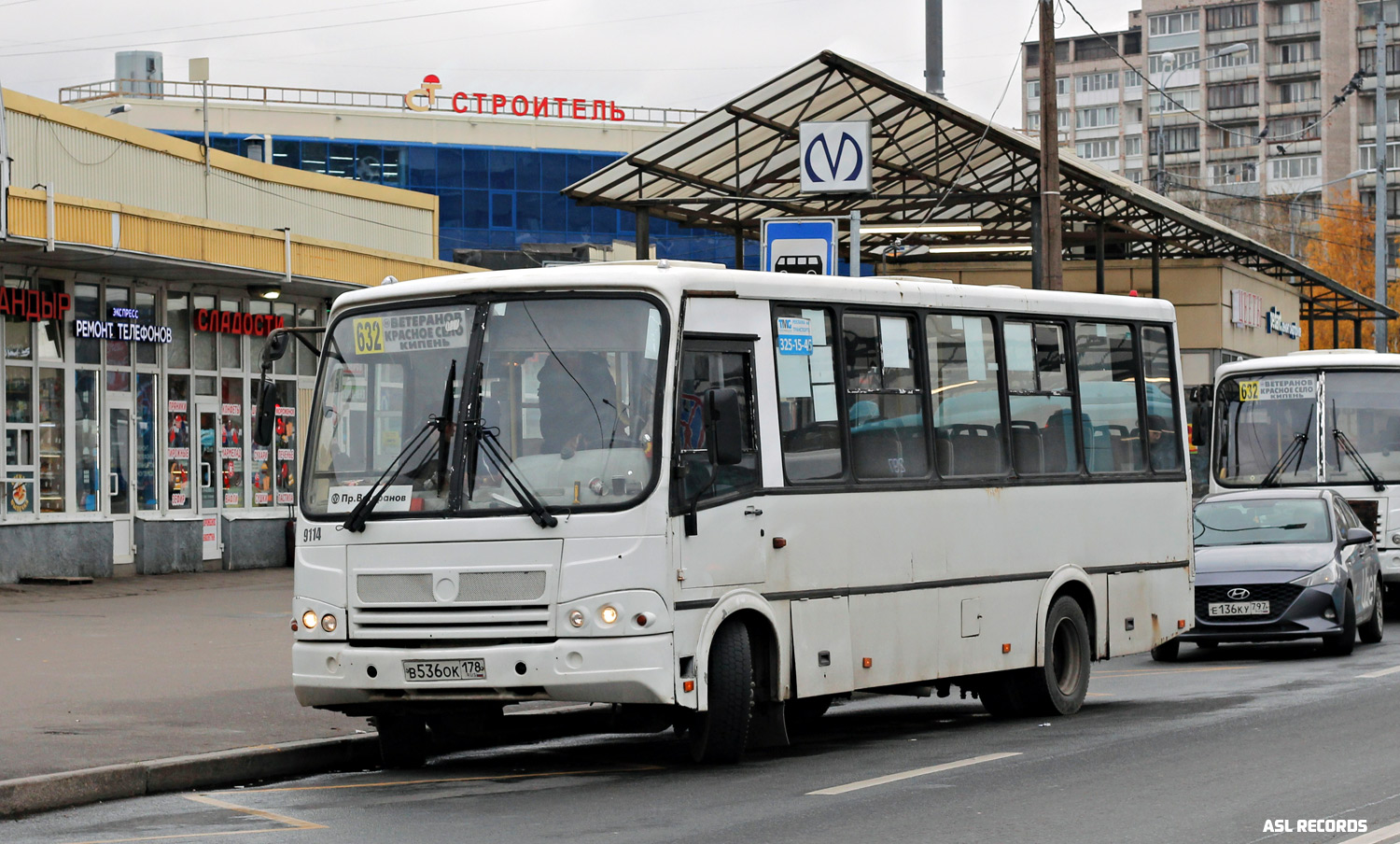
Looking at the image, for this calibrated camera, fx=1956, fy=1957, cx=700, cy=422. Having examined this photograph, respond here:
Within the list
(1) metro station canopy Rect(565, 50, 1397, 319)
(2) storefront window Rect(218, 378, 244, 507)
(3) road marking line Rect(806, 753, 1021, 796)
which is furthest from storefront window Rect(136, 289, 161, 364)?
(3) road marking line Rect(806, 753, 1021, 796)

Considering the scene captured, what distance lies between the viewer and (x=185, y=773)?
407 inches

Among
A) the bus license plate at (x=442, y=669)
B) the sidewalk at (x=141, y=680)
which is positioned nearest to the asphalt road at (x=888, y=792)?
the bus license plate at (x=442, y=669)

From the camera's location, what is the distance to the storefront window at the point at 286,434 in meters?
30.1

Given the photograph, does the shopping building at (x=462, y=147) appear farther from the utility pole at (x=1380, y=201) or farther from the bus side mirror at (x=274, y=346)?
the bus side mirror at (x=274, y=346)

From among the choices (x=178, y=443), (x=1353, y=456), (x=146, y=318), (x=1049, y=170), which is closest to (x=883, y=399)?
(x=1049, y=170)

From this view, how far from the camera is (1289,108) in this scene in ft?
415

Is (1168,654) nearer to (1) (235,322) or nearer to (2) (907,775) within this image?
(2) (907,775)

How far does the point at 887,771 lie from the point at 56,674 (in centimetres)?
700

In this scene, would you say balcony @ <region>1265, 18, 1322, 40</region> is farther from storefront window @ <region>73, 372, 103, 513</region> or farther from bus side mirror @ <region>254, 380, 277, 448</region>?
bus side mirror @ <region>254, 380, 277, 448</region>

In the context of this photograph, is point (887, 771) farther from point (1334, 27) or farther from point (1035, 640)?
point (1334, 27)

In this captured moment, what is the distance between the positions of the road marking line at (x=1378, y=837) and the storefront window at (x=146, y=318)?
2208 cm

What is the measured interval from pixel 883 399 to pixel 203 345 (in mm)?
18803

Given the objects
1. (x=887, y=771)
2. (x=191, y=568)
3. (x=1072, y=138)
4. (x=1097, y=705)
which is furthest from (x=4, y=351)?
(x=1072, y=138)

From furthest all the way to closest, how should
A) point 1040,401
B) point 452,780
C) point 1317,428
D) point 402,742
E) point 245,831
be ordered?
point 1317,428 → point 1040,401 → point 402,742 → point 452,780 → point 245,831
